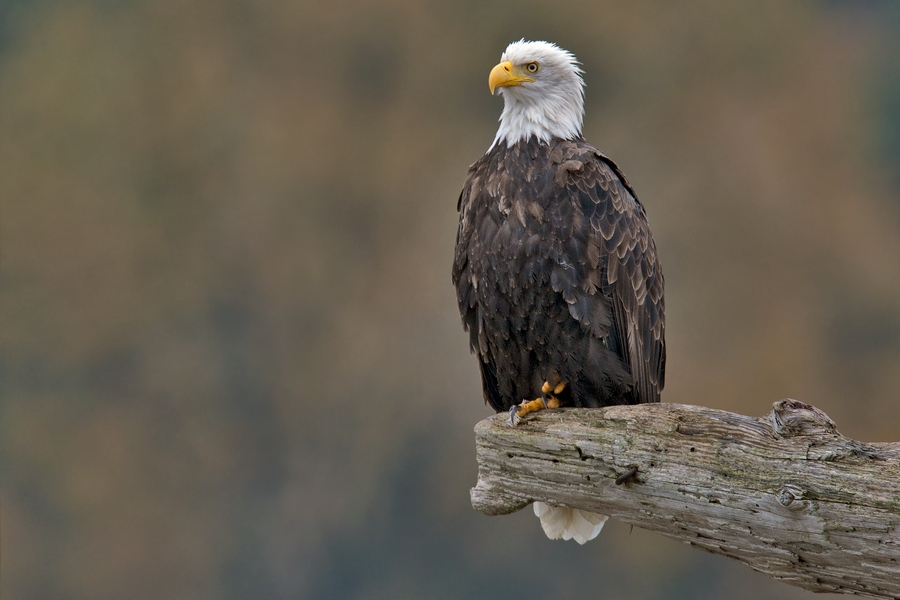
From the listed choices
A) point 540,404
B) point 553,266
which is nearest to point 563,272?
point 553,266

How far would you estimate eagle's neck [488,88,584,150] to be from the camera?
317 centimetres

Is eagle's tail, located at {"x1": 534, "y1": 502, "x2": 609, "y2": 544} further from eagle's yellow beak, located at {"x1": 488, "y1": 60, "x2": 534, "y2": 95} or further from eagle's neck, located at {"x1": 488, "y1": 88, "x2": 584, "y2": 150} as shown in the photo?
eagle's yellow beak, located at {"x1": 488, "y1": 60, "x2": 534, "y2": 95}

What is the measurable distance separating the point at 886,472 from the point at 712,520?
45 centimetres

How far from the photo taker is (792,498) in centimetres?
209

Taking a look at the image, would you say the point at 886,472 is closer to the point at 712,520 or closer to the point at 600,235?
the point at 712,520

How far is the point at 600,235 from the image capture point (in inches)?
115

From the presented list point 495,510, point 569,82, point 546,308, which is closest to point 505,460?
point 495,510

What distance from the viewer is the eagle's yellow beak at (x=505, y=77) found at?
10.4ft

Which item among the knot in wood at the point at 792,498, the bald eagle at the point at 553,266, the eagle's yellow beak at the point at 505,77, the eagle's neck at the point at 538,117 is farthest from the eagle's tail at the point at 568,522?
the eagle's yellow beak at the point at 505,77

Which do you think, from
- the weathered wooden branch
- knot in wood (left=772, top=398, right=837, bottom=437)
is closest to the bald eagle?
the weathered wooden branch

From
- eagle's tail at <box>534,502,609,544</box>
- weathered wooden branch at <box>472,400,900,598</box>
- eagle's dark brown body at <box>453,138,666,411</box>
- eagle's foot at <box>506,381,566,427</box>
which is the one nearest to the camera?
weathered wooden branch at <box>472,400,900,598</box>

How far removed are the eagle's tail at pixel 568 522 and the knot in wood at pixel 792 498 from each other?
1.09m

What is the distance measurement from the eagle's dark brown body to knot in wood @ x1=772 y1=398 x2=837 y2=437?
848 mm

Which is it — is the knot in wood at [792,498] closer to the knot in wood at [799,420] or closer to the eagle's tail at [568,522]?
the knot in wood at [799,420]
